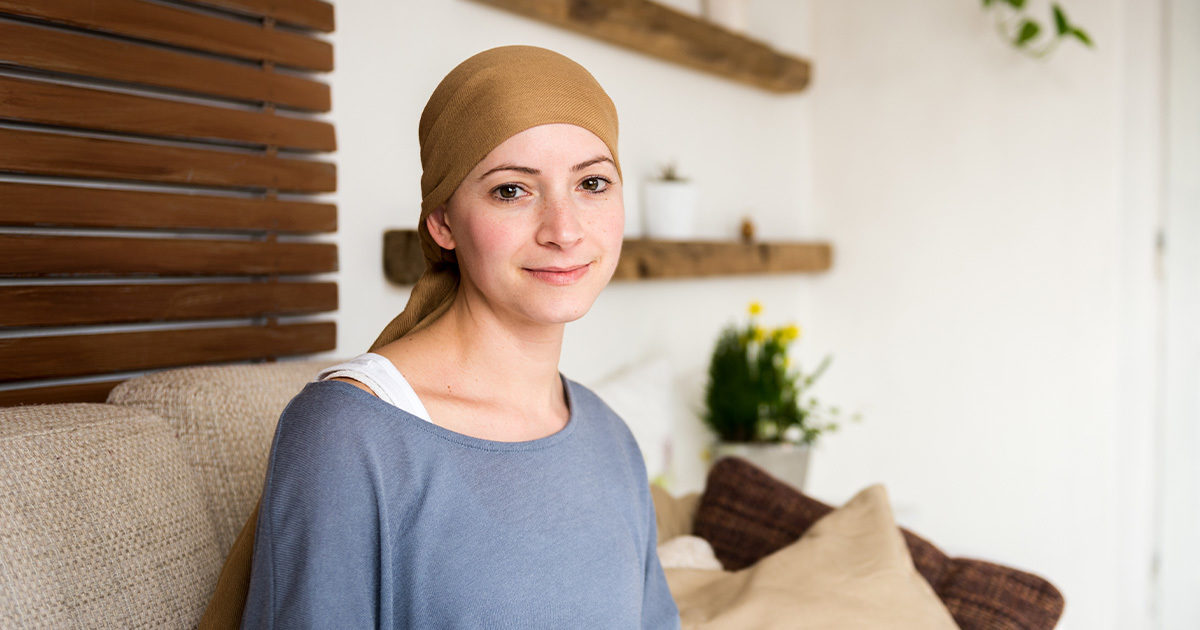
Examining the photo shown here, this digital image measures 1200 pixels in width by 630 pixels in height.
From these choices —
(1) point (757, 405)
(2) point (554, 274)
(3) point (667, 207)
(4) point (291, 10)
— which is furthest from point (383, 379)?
(1) point (757, 405)

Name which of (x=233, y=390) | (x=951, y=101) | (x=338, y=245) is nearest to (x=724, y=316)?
(x=951, y=101)

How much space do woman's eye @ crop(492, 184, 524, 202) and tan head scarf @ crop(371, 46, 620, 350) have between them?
1.5 inches

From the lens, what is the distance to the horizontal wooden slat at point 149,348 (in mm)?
1294

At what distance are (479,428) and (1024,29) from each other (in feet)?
8.17

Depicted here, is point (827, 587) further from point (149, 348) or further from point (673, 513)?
point (149, 348)

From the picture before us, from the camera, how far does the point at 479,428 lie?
3.31ft

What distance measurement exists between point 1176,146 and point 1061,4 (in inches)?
22.3

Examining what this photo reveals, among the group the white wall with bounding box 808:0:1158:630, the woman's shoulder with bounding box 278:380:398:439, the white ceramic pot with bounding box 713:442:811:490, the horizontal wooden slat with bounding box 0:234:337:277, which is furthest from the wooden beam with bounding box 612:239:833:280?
the woman's shoulder with bounding box 278:380:398:439

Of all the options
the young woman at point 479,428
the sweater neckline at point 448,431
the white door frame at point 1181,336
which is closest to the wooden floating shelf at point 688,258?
the young woman at point 479,428

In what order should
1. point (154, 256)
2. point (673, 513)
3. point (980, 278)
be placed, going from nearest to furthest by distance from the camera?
point (154, 256) < point (673, 513) < point (980, 278)

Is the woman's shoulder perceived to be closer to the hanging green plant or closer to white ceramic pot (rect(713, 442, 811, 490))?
white ceramic pot (rect(713, 442, 811, 490))

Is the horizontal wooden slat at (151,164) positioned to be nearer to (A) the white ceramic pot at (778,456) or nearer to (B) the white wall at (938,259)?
(B) the white wall at (938,259)

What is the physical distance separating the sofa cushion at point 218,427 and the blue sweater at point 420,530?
1.13ft

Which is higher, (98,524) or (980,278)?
(980,278)
